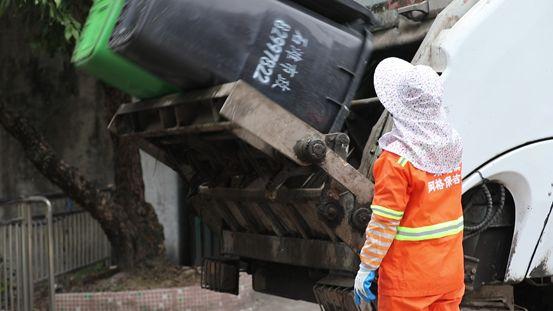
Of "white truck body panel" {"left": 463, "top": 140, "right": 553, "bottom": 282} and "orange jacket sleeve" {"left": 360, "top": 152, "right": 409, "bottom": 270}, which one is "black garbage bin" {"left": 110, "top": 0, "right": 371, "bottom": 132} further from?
"white truck body panel" {"left": 463, "top": 140, "right": 553, "bottom": 282}

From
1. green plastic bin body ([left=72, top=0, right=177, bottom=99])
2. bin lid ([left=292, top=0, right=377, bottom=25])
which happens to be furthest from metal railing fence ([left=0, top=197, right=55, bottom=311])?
bin lid ([left=292, top=0, right=377, bottom=25])

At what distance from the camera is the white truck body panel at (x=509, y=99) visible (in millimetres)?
3680

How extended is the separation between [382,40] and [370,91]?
34 cm

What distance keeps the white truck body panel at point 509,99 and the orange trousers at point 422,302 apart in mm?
728

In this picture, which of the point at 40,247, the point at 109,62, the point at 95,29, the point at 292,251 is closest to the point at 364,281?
the point at 292,251

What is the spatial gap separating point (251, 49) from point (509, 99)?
1.33 m

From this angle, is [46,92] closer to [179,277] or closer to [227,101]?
[179,277]

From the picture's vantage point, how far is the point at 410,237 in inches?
120

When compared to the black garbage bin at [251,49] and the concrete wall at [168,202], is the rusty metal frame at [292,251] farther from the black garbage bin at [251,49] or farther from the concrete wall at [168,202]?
the concrete wall at [168,202]

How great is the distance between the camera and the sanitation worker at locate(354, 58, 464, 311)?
3008 mm

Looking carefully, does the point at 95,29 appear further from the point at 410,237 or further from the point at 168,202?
the point at 168,202

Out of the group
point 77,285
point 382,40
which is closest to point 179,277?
point 77,285

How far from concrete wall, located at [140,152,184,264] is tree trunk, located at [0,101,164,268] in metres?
1.08

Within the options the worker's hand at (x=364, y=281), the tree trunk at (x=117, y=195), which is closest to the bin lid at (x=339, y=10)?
the worker's hand at (x=364, y=281)
